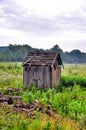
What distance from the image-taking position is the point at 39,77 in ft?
115

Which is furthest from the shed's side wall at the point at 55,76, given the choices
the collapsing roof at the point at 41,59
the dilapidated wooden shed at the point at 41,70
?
the collapsing roof at the point at 41,59

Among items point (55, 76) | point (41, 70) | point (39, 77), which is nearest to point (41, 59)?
point (41, 70)

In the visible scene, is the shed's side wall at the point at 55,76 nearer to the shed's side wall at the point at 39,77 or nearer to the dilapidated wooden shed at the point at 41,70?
the dilapidated wooden shed at the point at 41,70

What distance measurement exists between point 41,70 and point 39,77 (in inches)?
28.6

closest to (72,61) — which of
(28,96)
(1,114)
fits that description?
(28,96)

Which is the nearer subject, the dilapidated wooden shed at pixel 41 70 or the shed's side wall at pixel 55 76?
the dilapidated wooden shed at pixel 41 70

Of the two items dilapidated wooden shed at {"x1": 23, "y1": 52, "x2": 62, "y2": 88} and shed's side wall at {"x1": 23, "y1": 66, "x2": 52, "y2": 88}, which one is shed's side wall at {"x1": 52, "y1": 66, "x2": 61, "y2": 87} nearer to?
dilapidated wooden shed at {"x1": 23, "y1": 52, "x2": 62, "y2": 88}

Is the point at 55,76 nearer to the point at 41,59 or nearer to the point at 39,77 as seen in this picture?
the point at 39,77

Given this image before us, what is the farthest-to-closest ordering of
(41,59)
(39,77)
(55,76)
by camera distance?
(55,76) → (41,59) → (39,77)

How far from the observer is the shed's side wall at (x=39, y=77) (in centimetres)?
3472

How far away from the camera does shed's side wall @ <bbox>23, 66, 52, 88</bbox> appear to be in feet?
114

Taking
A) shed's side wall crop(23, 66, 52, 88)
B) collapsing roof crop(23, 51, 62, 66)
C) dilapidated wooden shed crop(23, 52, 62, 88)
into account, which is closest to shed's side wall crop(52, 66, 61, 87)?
dilapidated wooden shed crop(23, 52, 62, 88)

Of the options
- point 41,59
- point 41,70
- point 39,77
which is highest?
point 41,59

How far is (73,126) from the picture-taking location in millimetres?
13492
